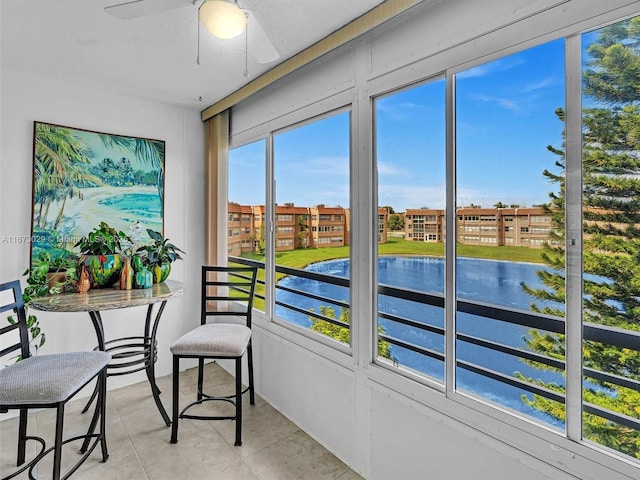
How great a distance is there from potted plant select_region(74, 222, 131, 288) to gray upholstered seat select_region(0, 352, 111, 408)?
0.64m

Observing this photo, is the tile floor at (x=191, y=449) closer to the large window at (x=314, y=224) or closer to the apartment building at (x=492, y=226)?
the large window at (x=314, y=224)

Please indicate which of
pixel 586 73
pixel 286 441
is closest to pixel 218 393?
pixel 286 441

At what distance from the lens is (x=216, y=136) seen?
10.8 feet

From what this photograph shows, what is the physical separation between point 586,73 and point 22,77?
3517 mm

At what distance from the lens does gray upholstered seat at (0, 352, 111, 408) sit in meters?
1.55

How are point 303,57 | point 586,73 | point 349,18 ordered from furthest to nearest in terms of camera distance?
1. point 303,57
2. point 349,18
3. point 586,73

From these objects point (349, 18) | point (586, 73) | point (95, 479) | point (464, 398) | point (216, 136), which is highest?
point (349, 18)

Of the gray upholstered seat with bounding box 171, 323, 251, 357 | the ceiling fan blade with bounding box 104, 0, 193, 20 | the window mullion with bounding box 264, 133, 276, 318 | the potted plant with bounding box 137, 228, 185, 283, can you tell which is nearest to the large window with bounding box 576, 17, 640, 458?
the ceiling fan blade with bounding box 104, 0, 193, 20

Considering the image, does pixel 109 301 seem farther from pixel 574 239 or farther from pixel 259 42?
pixel 574 239

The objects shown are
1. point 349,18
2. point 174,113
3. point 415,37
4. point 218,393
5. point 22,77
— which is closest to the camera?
point 415,37

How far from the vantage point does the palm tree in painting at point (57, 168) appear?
260 cm

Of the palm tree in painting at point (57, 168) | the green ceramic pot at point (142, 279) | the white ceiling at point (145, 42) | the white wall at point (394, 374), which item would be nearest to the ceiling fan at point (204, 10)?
the white ceiling at point (145, 42)

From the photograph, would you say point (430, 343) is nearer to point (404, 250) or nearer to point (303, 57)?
point (404, 250)

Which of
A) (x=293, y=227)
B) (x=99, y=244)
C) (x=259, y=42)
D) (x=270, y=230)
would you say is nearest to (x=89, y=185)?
(x=99, y=244)
